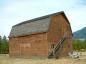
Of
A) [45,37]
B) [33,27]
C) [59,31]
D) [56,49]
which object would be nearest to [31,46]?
[33,27]

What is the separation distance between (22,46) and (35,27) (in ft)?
17.8

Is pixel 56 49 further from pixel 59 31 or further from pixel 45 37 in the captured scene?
pixel 59 31

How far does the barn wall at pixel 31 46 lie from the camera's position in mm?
38062

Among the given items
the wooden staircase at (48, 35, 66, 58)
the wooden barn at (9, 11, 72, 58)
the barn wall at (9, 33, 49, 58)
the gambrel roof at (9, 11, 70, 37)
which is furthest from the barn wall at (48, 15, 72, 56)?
the barn wall at (9, 33, 49, 58)

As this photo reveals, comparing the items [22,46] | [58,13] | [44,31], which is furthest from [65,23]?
[22,46]

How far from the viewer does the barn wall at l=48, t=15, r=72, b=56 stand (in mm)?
38656

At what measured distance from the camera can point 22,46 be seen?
44.1 metres

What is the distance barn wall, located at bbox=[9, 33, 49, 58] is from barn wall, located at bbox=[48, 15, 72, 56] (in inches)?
56.8

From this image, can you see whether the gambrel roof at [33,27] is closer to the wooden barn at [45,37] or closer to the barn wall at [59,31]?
the wooden barn at [45,37]

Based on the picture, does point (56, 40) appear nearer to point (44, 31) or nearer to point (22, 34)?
point (44, 31)

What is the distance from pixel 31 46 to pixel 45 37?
4.34 metres

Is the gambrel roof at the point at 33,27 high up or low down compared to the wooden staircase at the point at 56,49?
up

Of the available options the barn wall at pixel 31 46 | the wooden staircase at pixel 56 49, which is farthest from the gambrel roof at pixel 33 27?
the wooden staircase at pixel 56 49

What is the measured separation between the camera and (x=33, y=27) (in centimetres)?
4178
